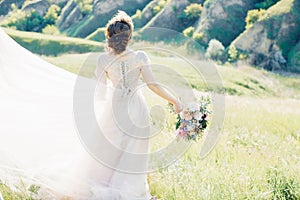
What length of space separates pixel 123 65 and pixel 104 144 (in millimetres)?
1233

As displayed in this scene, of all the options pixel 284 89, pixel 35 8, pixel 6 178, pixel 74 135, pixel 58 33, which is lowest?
pixel 6 178

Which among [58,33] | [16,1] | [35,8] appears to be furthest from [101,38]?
[16,1]

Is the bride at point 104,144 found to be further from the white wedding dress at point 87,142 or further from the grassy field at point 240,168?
the grassy field at point 240,168

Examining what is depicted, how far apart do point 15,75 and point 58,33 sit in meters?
98.4

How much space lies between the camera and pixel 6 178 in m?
7.14

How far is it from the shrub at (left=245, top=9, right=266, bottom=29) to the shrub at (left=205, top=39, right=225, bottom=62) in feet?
21.7

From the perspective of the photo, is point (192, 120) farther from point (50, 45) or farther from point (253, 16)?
point (253, 16)

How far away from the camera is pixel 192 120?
7.31m

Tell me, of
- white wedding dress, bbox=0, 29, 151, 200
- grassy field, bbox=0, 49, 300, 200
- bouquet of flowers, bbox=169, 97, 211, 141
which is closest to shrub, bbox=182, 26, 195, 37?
grassy field, bbox=0, 49, 300, 200

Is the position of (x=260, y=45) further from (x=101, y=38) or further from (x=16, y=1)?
(x=16, y=1)

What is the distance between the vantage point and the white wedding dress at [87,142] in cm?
712

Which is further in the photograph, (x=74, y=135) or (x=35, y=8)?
(x=35, y=8)

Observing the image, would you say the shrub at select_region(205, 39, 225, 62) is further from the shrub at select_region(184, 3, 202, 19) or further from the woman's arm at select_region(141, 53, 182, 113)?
the woman's arm at select_region(141, 53, 182, 113)

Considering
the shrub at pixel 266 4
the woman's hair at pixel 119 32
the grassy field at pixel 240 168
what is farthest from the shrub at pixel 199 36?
the woman's hair at pixel 119 32
